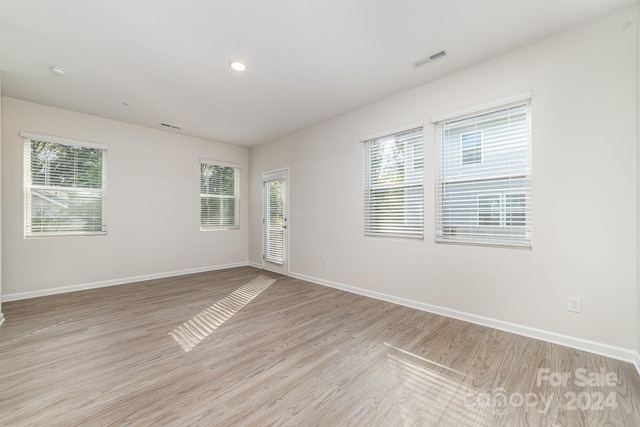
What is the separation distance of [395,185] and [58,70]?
13.7ft

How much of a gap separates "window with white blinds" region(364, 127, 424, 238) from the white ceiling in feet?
2.21

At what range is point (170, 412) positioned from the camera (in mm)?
1558

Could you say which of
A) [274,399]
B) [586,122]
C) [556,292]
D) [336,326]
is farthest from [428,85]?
[274,399]

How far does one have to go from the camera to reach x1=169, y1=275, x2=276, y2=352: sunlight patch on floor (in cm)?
252

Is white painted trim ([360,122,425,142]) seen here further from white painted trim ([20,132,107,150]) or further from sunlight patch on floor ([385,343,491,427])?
white painted trim ([20,132,107,150])

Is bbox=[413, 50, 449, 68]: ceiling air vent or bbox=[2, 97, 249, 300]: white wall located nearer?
bbox=[413, 50, 449, 68]: ceiling air vent

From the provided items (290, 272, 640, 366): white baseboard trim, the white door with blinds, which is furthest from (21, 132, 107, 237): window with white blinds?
(290, 272, 640, 366): white baseboard trim

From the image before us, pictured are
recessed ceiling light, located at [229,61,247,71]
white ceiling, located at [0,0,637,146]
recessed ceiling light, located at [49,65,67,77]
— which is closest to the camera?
white ceiling, located at [0,0,637,146]

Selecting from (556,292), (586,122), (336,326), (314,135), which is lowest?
(336,326)

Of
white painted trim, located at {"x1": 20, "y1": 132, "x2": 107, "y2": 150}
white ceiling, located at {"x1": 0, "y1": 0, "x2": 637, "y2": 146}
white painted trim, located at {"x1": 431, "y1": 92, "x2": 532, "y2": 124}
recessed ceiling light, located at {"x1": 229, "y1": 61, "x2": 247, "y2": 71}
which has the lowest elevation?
white painted trim, located at {"x1": 431, "y1": 92, "x2": 532, "y2": 124}

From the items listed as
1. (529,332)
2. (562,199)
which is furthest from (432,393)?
(562,199)

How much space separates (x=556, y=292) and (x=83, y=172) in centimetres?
639

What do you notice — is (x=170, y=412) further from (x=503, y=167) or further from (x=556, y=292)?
(x=503, y=167)

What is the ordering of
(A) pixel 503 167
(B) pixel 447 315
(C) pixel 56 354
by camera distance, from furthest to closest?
1. (B) pixel 447 315
2. (A) pixel 503 167
3. (C) pixel 56 354
